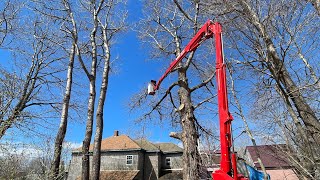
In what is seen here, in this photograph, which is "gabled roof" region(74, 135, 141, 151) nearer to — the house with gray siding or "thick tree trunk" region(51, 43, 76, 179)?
the house with gray siding

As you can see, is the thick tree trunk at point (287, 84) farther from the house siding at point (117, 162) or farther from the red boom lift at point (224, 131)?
the house siding at point (117, 162)

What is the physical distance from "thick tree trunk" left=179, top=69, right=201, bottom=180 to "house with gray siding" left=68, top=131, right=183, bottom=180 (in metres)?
16.1

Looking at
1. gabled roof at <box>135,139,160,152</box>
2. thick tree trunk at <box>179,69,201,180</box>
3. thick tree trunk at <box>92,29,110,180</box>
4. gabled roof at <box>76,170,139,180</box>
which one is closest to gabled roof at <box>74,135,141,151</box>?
gabled roof at <box>135,139,160,152</box>

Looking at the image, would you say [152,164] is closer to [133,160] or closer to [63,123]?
[133,160]

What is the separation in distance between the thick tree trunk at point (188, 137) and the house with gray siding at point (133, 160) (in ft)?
52.7

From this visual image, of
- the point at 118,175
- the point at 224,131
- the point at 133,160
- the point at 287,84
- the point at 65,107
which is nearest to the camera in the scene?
the point at 224,131

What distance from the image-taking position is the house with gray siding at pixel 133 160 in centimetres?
2464

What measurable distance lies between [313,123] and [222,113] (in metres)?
3.88

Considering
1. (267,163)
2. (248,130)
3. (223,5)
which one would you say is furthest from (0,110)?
(267,163)

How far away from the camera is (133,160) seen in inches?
976

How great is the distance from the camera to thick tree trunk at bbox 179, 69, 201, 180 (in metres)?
7.80

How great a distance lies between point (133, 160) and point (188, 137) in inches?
691

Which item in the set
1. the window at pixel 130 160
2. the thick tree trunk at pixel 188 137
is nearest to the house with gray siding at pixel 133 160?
the window at pixel 130 160

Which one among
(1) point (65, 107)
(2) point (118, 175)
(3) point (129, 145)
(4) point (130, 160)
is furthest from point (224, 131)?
(3) point (129, 145)
